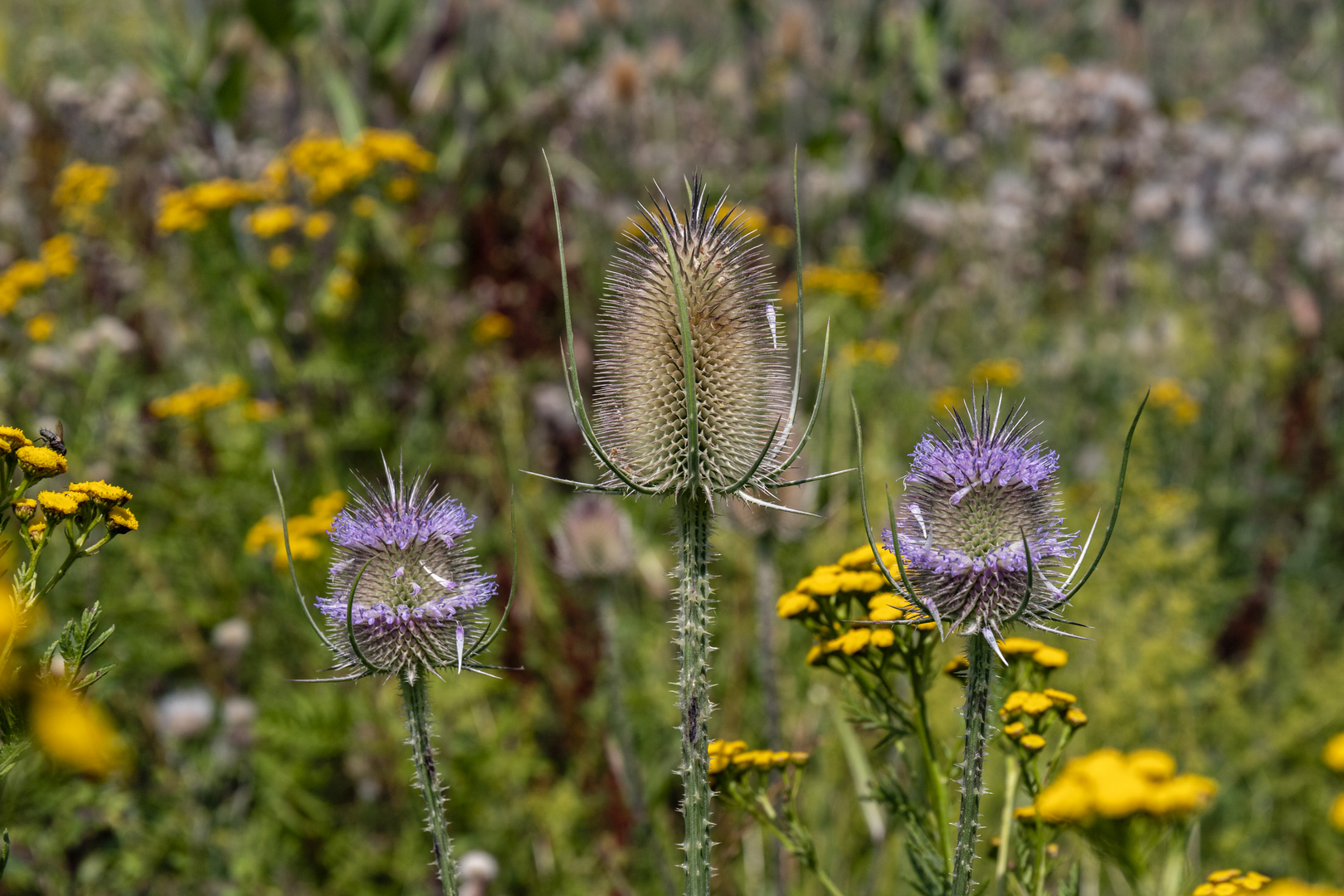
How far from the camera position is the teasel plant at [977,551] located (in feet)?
5.85

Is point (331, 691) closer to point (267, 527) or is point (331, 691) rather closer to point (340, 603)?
point (267, 527)

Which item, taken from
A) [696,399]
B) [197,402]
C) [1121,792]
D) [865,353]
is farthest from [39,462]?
[865,353]

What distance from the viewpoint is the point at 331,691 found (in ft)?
14.8

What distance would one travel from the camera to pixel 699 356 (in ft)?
6.96

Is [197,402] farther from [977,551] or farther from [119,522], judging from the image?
[977,551]

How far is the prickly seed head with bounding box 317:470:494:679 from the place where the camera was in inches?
78.7

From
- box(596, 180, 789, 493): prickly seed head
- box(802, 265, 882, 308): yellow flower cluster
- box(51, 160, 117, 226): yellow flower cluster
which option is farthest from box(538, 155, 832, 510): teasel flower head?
box(51, 160, 117, 226): yellow flower cluster

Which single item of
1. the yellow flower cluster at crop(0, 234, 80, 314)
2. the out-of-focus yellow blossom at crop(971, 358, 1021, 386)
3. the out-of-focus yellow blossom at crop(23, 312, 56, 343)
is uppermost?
the yellow flower cluster at crop(0, 234, 80, 314)

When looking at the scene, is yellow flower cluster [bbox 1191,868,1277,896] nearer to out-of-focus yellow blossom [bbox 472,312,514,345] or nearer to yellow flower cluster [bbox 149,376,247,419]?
yellow flower cluster [bbox 149,376,247,419]

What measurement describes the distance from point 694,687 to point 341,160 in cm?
465

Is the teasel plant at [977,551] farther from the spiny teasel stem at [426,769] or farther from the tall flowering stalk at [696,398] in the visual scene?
the spiny teasel stem at [426,769]

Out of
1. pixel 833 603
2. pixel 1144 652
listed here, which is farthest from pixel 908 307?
pixel 833 603

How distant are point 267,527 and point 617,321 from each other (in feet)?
8.40

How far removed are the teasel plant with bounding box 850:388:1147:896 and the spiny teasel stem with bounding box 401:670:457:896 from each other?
0.93 meters
